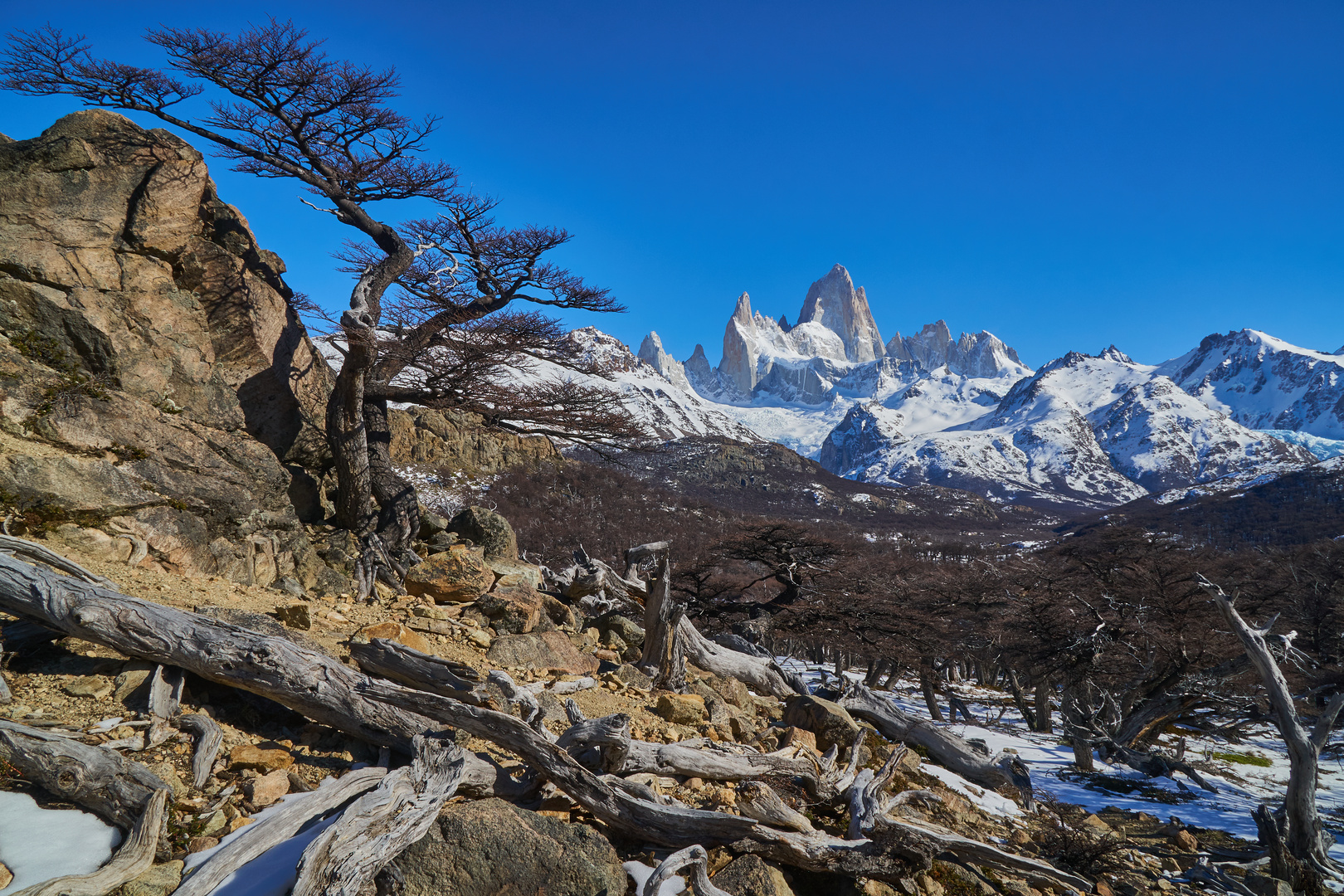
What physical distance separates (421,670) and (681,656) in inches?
179

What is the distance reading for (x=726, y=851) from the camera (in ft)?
16.6

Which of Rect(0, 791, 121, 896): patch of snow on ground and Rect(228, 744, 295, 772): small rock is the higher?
Rect(228, 744, 295, 772): small rock

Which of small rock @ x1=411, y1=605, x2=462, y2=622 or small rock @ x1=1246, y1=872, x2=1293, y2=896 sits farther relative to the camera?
small rock @ x1=411, y1=605, x2=462, y2=622

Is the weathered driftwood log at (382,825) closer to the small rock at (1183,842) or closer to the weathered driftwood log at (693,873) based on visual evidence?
the weathered driftwood log at (693,873)

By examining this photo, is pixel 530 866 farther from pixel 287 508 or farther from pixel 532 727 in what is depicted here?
pixel 287 508

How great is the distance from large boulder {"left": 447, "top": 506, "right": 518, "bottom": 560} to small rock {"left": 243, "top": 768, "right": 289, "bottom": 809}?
8.91 metres

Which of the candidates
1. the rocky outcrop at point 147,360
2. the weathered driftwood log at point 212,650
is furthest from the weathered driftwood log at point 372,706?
the rocky outcrop at point 147,360

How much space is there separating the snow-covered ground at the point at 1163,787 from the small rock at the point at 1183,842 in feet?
6.32

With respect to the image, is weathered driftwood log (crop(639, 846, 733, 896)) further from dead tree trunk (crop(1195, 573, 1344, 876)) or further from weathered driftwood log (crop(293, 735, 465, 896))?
dead tree trunk (crop(1195, 573, 1344, 876))

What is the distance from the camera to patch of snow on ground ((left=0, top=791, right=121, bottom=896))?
3.67 metres

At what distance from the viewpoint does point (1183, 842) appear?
9547 mm

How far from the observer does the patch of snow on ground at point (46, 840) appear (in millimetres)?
3668

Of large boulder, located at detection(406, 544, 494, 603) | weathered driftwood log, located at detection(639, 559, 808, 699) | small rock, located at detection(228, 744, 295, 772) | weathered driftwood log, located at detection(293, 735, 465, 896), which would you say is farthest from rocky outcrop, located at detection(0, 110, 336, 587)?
weathered driftwood log, located at detection(293, 735, 465, 896)

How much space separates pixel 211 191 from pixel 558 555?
4546 centimetres
